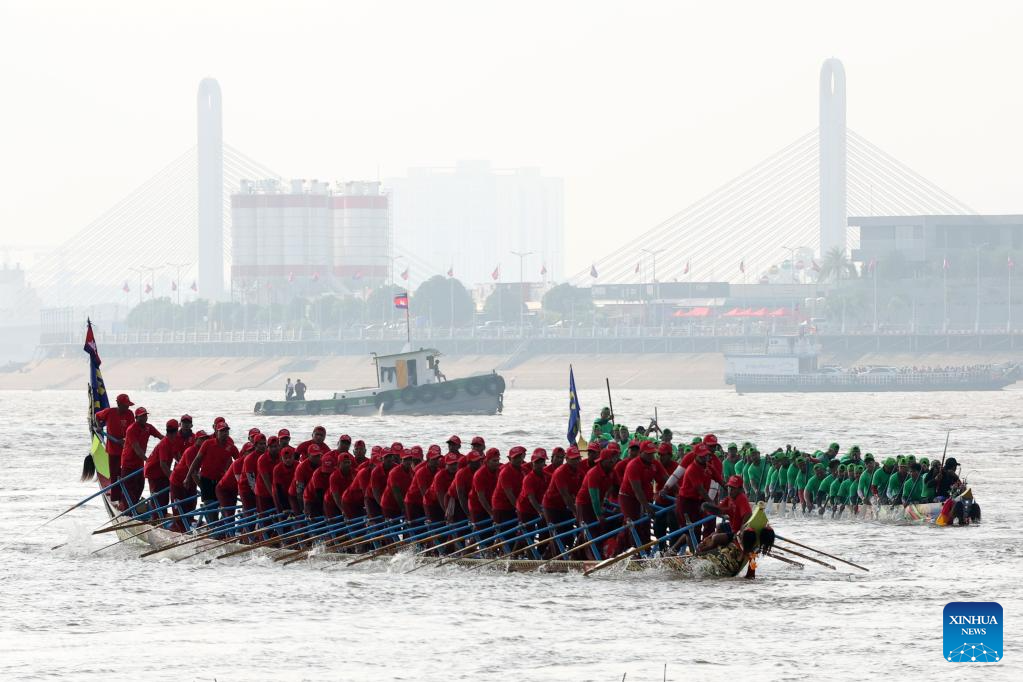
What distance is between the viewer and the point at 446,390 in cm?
9431

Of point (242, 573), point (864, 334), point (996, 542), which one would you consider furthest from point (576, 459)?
point (864, 334)

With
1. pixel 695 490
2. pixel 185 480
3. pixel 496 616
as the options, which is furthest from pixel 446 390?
pixel 496 616

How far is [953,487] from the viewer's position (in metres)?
36.5

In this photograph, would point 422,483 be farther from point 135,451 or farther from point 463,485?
point 135,451

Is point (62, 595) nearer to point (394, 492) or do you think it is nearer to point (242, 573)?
point (242, 573)

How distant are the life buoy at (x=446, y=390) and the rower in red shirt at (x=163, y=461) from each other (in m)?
60.8

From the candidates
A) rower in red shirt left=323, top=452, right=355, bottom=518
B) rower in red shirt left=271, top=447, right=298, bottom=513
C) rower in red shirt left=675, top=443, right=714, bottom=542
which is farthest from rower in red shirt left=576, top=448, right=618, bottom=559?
rower in red shirt left=271, top=447, right=298, bottom=513

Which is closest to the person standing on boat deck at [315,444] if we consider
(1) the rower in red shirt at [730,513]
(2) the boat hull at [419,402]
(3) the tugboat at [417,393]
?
(1) the rower in red shirt at [730,513]

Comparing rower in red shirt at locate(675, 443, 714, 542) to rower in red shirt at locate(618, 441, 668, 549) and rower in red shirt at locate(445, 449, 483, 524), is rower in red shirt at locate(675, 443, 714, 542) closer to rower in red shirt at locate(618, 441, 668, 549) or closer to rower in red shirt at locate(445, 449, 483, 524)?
rower in red shirt at locate(618, 441, 668, 549)

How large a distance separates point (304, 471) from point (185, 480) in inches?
94.2

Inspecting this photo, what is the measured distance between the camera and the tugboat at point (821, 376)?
162m

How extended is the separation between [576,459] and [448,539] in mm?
2853

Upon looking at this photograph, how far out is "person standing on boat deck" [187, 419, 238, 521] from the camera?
103 feet

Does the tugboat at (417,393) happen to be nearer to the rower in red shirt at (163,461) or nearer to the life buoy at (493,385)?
the life buoy at (493,385)
